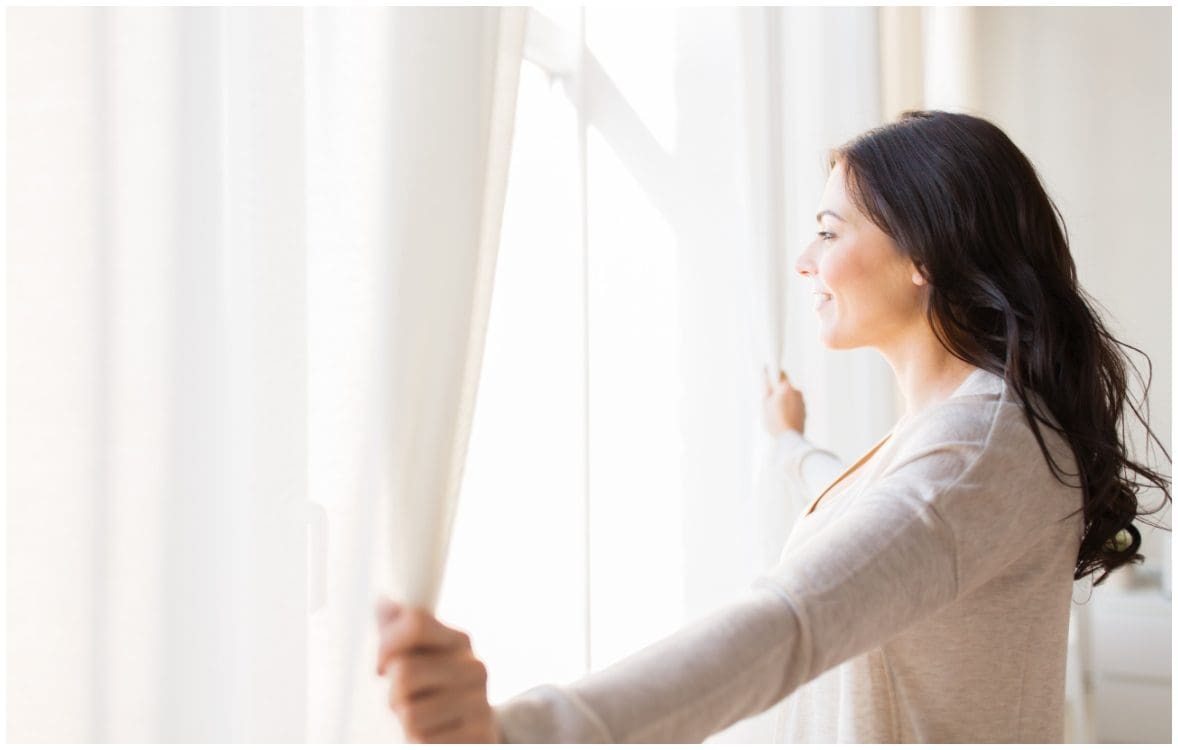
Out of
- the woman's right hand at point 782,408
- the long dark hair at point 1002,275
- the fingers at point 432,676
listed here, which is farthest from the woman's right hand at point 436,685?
the woman's right hand at point 782,408

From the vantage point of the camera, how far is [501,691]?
6.30 ft

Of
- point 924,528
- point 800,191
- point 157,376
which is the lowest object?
point 924,528

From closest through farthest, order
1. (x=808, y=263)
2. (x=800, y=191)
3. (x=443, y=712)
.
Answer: (x=443, y=712)
(x=808, y=263)
(x=800, y=191)

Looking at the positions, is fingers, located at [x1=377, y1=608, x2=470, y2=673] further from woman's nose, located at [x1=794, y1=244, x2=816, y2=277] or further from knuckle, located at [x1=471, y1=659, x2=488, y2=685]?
woman's nose, located at [x1=794, y1=244, x2=816, y2=277]

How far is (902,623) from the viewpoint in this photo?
78 cm

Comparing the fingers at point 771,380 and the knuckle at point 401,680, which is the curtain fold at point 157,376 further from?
the fingers at point 771,380

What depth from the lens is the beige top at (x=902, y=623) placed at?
673mm

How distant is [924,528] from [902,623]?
3.1 inches

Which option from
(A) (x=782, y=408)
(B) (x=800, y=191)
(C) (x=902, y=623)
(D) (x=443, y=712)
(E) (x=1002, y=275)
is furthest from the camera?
(B) (x=800, y=191)

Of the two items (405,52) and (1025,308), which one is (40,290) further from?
(1025,308)

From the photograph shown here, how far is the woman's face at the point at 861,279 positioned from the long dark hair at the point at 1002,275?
0.09 feet

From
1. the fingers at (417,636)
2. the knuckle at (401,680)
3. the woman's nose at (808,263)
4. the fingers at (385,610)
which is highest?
the woman's nose at (808,263)

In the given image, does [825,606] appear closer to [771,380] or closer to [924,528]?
[924,528]

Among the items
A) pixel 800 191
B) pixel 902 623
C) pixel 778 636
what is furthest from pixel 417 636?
pixel 800 191
